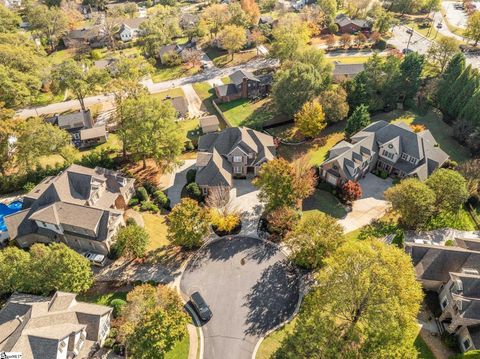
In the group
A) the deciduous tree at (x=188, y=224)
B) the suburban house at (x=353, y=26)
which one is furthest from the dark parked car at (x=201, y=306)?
the suburban house at (x=353, y=26)

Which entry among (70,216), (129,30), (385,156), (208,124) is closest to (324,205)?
(385,156)

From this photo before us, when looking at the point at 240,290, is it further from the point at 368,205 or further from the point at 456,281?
the point at 368,205

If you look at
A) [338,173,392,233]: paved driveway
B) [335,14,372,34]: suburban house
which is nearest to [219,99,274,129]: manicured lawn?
[338,173,392,233]: paved driveway

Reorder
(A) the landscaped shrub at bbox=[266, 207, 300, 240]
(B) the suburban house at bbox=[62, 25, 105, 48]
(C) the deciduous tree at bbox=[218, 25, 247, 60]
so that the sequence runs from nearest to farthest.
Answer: (A) the landscaped shrub at bbox=[266, 207, 300, 240] < (C) the deciduous tree at bbox=[218, 25, 247, 60] < (B) the suburban house at bbox=[62, 25, 105, 48]

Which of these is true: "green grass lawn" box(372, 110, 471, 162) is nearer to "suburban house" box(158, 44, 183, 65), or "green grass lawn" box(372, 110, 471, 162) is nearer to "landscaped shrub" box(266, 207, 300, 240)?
"landscaped shrub" box(266, 207, 300, 240)

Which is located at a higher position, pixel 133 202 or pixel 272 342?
pixel 133 202

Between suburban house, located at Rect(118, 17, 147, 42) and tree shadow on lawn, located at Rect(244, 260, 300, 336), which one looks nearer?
tree shadow on lawn, located at Rect(244, 260, 300, 336)

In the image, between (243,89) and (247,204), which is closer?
(247,204)

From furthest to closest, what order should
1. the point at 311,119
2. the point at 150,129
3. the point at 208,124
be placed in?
the point at 208,124 → the point at 311,119 → the point at 150,129
